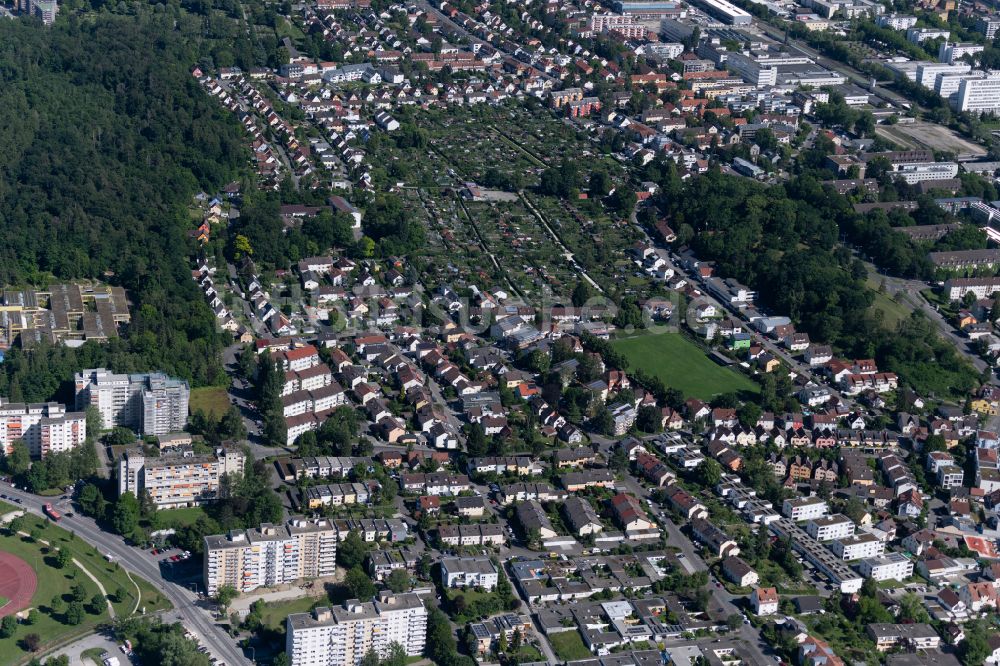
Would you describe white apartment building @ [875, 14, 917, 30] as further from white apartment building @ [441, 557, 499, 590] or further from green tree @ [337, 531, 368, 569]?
green tree @ [337, 531, 368, 569]

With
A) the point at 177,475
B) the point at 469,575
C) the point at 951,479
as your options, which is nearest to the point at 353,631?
the point at 469,575

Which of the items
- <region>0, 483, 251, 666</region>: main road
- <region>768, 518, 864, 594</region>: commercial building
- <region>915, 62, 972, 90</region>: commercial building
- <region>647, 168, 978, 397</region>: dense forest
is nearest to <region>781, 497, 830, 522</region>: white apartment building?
<region>768, 518, 864, 594</region>: commercial building

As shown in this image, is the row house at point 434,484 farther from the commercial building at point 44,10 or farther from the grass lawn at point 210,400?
the commercial building at point 44,10

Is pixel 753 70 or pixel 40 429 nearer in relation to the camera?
pixel 40 429

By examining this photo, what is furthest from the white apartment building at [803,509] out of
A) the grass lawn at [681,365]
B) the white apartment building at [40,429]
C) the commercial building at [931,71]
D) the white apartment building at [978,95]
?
the commercial building at [931,71]

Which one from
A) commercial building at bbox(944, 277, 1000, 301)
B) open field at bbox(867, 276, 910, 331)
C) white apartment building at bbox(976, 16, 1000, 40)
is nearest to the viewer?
open field at bbox(867, 276, 910, 331)

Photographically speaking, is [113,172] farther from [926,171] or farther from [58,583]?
[926,171]
